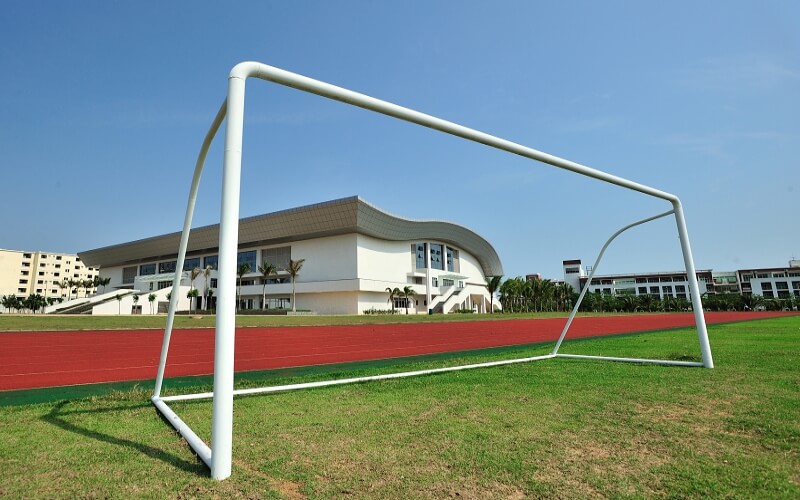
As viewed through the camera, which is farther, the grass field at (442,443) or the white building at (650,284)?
the white building at (650,284)

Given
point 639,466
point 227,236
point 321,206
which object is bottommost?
point 639,466

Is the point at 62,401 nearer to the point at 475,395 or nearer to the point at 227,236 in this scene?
the point at 227,236

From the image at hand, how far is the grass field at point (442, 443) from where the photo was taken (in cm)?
273

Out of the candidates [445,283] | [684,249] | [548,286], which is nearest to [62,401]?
[684,249]

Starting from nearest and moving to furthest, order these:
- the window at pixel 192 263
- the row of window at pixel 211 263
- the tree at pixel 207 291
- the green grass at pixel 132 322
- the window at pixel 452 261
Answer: the green grass at pixel 132 322, the row of window at pixel 211 263, the tree at pixel 207 291, the window at pixel 452 261, the window at pixel 192 263

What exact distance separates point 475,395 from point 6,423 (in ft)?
16.9

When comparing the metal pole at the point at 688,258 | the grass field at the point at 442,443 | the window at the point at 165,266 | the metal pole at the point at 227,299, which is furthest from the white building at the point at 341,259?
the metal pole at the point at 227,299

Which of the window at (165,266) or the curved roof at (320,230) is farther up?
the curved roof at (320,230)

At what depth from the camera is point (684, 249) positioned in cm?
817

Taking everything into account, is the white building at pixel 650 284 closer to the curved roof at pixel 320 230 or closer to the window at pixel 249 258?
the curved roof at pixel 320 230

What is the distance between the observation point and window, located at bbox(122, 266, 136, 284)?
85750 millimetres

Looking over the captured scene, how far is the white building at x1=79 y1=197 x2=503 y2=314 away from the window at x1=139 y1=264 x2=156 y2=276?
5444mm

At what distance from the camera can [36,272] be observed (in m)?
105

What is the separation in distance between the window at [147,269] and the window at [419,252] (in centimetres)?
5086
